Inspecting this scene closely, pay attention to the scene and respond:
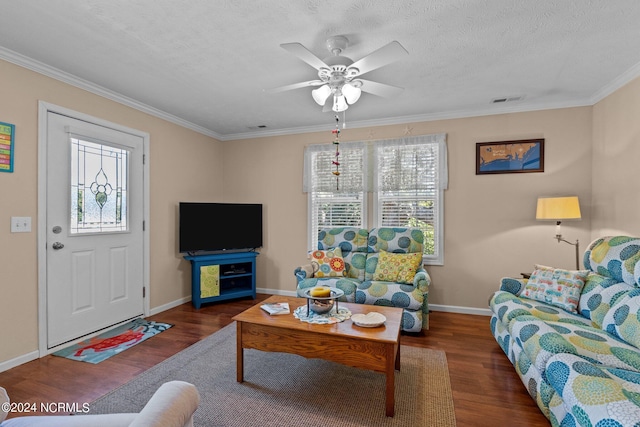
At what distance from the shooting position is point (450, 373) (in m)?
2.42

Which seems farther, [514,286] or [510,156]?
[510,156]

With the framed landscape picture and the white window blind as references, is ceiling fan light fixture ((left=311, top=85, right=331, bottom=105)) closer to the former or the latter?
the white window blind

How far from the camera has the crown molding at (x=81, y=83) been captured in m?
2.44

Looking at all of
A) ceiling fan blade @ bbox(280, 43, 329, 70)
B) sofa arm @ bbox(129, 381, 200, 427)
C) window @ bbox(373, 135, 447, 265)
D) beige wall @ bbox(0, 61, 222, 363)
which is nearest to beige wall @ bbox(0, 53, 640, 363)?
beige wall @ bbox(0, 61, 222, 363)

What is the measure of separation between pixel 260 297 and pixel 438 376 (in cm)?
281

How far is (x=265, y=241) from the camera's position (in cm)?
473

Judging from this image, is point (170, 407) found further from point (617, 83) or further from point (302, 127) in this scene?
point (617, 83)

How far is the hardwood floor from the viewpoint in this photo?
199 centimetres

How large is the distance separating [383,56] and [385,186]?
2311mm

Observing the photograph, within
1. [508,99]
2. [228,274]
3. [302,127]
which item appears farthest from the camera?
[302,127]

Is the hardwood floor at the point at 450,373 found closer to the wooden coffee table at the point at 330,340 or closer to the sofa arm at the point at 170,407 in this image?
the wooden coffee table at the point at 330,340

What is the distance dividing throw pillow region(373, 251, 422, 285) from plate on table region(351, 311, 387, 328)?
1116 mm

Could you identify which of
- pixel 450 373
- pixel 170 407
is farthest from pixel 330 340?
pixel 170 407

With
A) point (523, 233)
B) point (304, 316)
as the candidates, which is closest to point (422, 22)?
point (304, 316)
